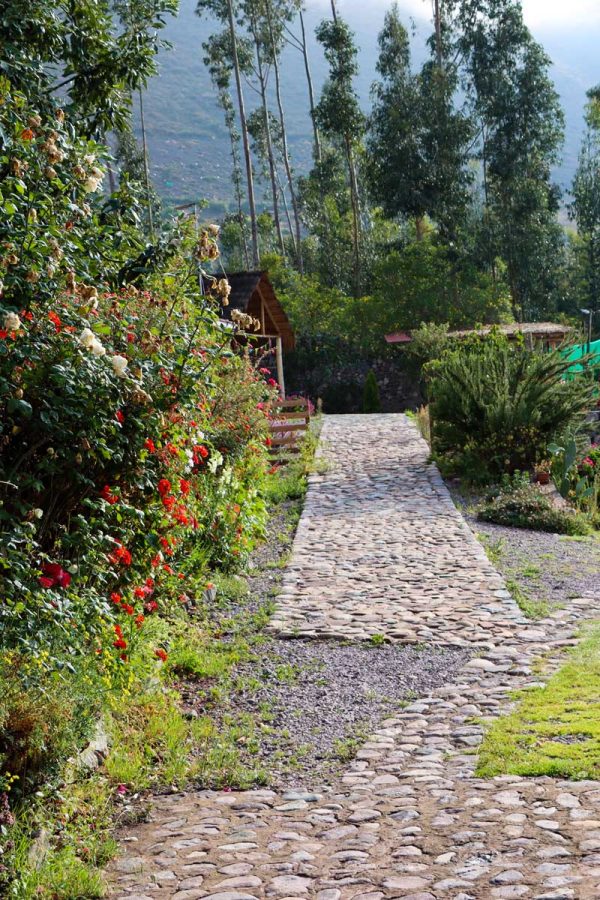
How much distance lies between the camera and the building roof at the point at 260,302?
22859 millimetres

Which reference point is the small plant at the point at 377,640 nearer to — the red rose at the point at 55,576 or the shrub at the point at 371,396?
the red rose at the point at 55,576

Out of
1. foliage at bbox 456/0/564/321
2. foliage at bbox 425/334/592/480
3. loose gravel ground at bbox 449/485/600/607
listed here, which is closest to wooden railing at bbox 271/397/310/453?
foliage at bbox 425/334/592/480

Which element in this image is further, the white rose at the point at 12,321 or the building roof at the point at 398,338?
the building roof at the point at 398,338

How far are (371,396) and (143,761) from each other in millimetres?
26612

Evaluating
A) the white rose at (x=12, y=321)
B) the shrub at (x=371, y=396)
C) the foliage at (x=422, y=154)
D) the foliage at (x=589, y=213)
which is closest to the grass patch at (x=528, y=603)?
the white rose at (x=12, y=321)

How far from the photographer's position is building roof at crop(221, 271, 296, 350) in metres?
22.9

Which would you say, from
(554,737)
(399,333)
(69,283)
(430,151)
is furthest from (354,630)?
(430,151)

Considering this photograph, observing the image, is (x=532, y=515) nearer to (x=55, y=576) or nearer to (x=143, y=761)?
(x=143, y=761)

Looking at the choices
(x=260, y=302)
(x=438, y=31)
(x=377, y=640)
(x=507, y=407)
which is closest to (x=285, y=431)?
(x=507, y=407)

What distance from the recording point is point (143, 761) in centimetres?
504

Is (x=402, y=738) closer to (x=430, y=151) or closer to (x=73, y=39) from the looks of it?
(x=73, y=39)

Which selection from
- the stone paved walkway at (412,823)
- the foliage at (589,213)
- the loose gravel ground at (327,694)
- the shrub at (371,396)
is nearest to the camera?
the stone paved walkway at (412,823)

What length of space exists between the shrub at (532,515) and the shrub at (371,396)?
1832 cm

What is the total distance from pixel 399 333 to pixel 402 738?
97.3 feet
